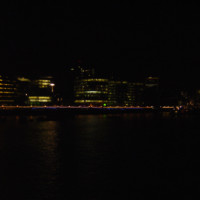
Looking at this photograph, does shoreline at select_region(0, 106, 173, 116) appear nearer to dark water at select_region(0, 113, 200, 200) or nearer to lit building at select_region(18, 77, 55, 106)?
lit building at select_region(18, 77, 55, 106)

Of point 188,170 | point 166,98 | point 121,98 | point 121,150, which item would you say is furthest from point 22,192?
point 166,98

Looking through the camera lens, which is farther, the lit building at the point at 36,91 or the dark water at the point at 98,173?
the lit building at the point at 36,91

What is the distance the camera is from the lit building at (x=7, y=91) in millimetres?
142000

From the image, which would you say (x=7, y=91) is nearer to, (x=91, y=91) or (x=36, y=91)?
(x=36, y=91)

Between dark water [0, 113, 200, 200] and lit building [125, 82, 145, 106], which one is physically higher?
lit building [125, 82, 145, 106]

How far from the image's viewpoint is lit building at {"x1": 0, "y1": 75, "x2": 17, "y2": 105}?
14200cm

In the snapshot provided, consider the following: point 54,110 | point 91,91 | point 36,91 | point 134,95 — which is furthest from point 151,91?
point 54,110

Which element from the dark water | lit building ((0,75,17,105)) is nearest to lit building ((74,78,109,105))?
lit building ((0,75,17,105))

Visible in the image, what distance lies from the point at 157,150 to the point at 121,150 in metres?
2.36

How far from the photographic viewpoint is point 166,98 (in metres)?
184

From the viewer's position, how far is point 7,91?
146 metres

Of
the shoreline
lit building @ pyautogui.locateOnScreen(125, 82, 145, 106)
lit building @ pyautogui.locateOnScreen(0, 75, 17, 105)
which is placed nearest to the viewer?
the shoreline

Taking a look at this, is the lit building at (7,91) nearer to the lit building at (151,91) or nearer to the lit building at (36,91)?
the lit building at (36,91)

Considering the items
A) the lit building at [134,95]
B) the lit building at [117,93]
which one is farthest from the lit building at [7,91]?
the lit building at [134,95]
